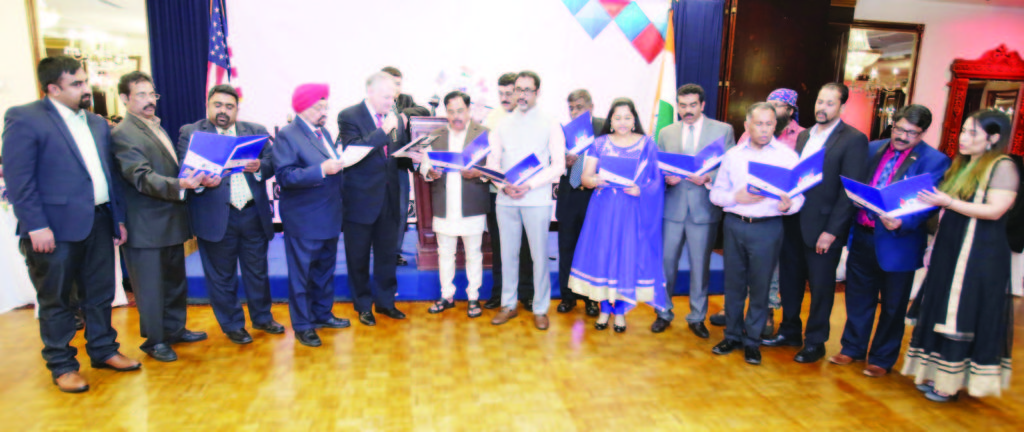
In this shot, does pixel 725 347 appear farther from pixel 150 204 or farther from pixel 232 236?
pixel 150 204

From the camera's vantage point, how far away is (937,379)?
2463 millimetres

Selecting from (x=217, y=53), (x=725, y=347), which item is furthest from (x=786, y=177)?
(x=217, y=53)

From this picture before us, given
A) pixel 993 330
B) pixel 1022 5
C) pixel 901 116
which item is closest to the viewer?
pixel 993 330

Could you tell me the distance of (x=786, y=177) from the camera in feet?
8.20

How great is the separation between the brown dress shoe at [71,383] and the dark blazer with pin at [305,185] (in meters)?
1.16

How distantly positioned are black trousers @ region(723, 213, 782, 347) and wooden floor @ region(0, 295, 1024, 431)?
19cm

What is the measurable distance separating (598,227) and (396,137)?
1.35m

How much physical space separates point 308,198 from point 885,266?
3.05 meters

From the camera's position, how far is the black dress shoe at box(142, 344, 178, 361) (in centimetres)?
282

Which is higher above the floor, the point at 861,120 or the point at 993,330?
the point at 861,120

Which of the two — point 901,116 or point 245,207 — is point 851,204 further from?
point 245,207

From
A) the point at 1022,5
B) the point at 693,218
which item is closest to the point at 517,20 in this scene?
the point at 693,218

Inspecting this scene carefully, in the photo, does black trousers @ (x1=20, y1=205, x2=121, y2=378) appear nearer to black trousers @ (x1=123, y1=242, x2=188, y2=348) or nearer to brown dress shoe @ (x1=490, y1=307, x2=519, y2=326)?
black trousers @ (x1=123, y1=242, x2=188, y2=348)

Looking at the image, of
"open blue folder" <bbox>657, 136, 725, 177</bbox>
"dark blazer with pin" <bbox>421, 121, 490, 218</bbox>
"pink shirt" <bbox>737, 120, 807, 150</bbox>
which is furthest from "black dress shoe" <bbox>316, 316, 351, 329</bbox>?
"pink shirt" <bbox>737, 120, 807, 150</bbox>
